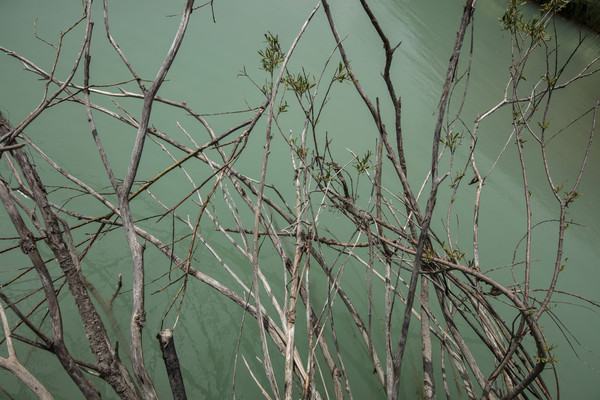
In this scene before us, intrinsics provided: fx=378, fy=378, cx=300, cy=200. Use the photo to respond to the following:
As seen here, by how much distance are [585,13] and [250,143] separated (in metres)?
10.8

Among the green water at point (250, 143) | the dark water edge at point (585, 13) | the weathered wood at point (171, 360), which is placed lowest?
the weathered wood at point (171, 360)

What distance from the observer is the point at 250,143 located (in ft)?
8.99

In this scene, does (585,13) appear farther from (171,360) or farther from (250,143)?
(171,360)

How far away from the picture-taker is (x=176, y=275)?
185 centimetres

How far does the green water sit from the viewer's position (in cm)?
171

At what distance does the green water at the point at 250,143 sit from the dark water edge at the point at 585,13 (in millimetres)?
5779

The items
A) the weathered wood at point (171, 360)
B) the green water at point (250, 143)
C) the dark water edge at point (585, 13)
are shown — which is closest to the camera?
the weathered wood at point (171, 360)

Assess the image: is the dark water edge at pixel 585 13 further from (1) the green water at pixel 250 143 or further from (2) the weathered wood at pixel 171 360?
(2) the weathered wood at pixel 171 360

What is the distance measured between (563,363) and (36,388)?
2462 mm

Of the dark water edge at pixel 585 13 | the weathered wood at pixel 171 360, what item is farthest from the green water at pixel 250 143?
the dark water edge at pixel 585 13

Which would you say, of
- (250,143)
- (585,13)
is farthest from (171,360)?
(585,13)

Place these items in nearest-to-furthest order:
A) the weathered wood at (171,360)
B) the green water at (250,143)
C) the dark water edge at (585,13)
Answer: the weathered wood at (171,360), the green water at (250,143), the dark water edge at (585,13)

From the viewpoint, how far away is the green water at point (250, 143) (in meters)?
1.71

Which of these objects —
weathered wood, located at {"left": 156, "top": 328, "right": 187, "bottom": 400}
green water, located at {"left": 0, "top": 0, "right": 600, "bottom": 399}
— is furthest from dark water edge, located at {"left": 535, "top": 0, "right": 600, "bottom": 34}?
weathered wood, located at {"left": 156, "top": 328, "right": 187, "bottom": 400}
